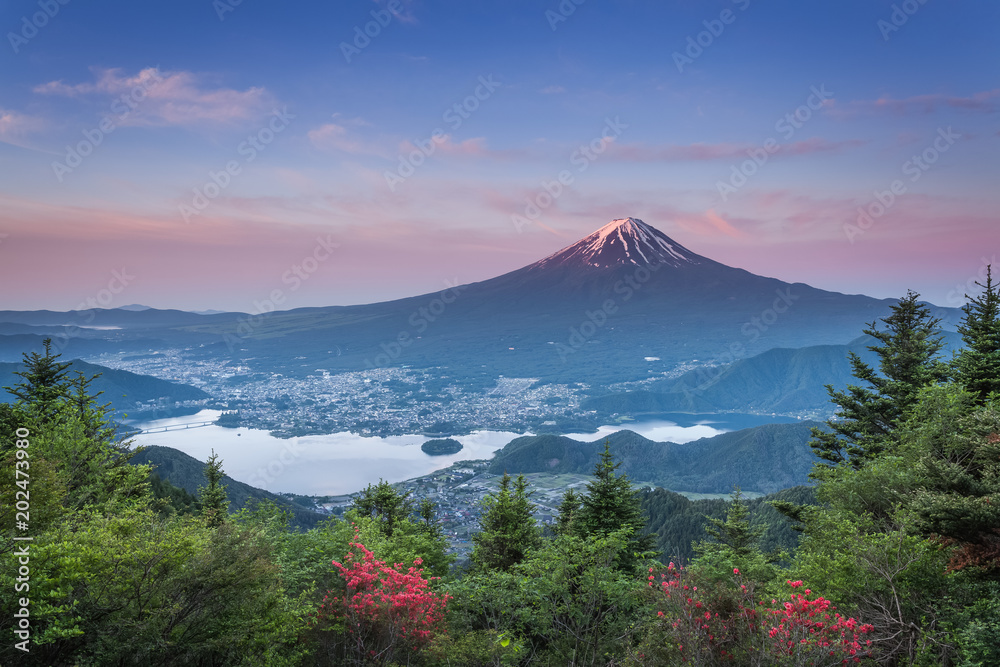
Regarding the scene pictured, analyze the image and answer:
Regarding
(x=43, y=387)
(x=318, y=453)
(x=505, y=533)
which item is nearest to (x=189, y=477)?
(x=318, y=453)

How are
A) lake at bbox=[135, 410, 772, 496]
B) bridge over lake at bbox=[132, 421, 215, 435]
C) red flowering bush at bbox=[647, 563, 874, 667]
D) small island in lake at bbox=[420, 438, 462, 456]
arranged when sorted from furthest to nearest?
bridge over lake at bbox=[132, 421, 215, 435] < small island in lake at bbox=[420, 438, 462, 456] < lake at bbox=[135, 410, 772, 496] < red flowering bush at bbox=[647, 563, 874, 667]

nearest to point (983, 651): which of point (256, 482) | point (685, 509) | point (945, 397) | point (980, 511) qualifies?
point (980, 511)

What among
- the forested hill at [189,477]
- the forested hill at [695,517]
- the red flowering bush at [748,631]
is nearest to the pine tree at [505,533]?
the red flowering bush at [748,631]

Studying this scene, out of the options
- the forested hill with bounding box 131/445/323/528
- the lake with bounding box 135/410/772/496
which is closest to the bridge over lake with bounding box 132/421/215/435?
the lake with bounding box 135/410/772/496

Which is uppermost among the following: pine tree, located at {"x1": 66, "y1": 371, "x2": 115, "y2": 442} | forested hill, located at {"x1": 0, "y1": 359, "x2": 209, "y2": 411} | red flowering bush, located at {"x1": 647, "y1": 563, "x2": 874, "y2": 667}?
pine tree, located at {"x1": 66, "y1": 371, "x2": 115, "y2": 442}

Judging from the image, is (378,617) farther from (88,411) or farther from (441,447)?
(441,447)

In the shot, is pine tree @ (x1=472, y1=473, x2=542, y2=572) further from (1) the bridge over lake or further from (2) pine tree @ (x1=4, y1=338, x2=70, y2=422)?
(1) the bridge over lake

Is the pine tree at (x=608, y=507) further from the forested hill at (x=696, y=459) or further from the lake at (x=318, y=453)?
the forested hill at (x=696, y=459)
